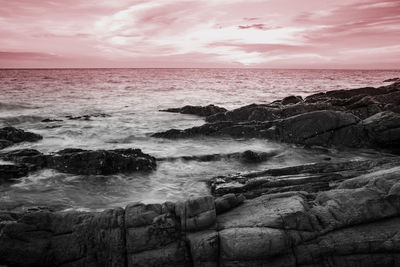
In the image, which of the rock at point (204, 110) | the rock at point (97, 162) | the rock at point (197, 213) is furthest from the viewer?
the rock at point (204, 110)

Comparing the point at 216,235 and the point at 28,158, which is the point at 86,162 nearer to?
the point at 28,158

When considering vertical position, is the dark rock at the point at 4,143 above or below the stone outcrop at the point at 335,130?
below

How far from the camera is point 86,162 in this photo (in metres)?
14.5

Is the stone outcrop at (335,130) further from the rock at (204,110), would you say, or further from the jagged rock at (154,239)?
the jagged rock at (154,239)

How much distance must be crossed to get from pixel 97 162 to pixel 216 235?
891 centimetres

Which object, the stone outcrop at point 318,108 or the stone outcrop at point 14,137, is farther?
the stone outcrop at point 318,108

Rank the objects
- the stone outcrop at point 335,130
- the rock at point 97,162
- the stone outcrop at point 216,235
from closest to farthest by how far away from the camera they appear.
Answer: the stone outcrop at point 216,235 → the rock at point 97,162 → the stone outcrop at point 335,130

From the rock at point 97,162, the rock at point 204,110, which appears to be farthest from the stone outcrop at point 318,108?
the rock at point 97,162

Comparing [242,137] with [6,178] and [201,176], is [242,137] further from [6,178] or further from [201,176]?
[6,178]

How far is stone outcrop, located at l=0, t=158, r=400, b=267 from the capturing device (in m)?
6.88

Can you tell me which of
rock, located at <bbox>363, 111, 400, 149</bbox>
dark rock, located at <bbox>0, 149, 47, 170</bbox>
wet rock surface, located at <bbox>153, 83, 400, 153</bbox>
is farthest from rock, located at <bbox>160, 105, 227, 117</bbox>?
dark rock, located at <bbox>0, 149, 47, 170</bbox>

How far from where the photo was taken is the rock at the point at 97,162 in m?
14.4

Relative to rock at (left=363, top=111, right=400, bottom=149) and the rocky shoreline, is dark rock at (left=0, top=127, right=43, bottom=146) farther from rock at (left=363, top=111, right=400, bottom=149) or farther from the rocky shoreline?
rock at (left=363, top=111, right=400, bottom=149)

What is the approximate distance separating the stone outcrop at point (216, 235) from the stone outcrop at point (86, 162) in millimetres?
6752
